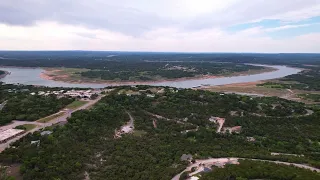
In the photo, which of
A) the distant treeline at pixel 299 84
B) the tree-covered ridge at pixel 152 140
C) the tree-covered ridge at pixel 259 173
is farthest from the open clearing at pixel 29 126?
the distant treeline at pixel 299 84

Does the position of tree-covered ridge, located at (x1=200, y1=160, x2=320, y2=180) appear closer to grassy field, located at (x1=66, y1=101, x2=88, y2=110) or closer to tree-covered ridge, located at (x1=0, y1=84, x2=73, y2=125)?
tree-covered ridge, located at (x1=0, y1=84, x2=73, y2=125)

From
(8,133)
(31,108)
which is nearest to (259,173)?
(8,133)

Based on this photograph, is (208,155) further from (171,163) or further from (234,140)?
(234,140)

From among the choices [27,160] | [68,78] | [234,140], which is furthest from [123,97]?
[68,78]

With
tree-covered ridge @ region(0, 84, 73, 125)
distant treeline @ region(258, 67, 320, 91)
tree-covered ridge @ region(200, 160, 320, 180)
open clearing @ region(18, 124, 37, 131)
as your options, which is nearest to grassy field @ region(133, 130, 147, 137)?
open clearing @ region(18, 124, 37, 131)

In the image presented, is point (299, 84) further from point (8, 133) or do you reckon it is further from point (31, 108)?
point (8, 133)
